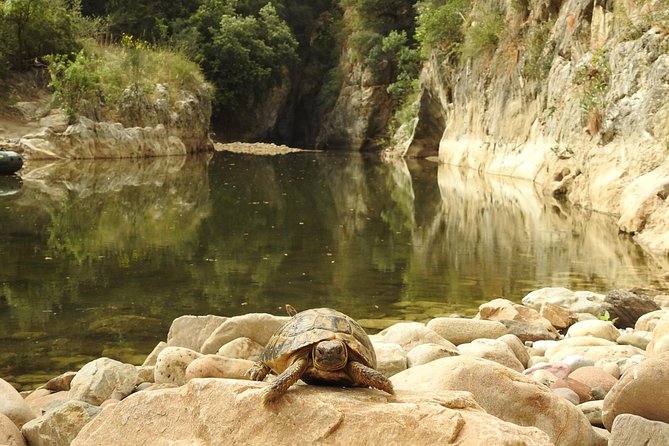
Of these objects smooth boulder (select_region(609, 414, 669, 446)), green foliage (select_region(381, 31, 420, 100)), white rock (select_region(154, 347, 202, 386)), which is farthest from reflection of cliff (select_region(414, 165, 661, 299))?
green foliage (select_region(381, 31, 420, 100))

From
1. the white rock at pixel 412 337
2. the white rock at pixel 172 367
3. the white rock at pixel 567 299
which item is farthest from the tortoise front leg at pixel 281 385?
the white rock at pixel 567 299

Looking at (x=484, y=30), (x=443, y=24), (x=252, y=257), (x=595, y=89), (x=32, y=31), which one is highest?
(x=443, y=24)

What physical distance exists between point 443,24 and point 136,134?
45.3 feet

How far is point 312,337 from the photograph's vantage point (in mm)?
3574

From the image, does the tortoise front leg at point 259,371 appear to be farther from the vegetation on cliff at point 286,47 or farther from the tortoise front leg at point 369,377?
the vegetation on cliff at point 286,47

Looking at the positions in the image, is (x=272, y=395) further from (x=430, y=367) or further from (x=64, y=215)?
(x=64, y=215)

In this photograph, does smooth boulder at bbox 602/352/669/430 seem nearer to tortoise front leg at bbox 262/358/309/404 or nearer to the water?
tortoise front leg at bbox 262/358/309/404

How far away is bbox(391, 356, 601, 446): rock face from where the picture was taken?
4.18 m

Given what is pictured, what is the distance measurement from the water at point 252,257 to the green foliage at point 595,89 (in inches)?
84.3

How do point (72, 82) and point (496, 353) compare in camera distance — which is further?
point (72, 82)

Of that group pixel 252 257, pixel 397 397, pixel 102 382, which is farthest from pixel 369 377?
pixel 252 257

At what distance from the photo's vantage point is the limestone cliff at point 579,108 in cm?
1516

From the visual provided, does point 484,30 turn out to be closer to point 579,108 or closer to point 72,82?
point 579,108

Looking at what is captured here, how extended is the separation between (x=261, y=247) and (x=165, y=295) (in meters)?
3.44
